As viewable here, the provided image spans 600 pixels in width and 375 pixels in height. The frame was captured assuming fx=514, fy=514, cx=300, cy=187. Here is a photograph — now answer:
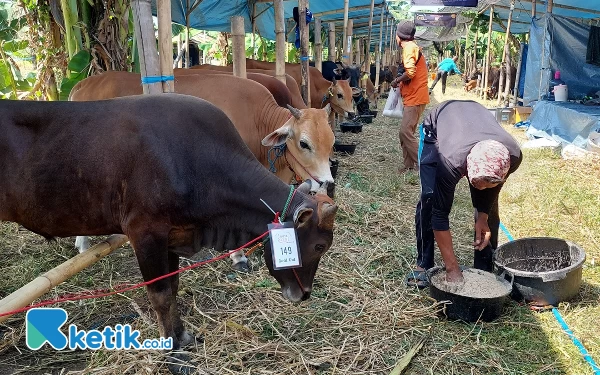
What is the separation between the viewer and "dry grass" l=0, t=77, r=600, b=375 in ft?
10.7

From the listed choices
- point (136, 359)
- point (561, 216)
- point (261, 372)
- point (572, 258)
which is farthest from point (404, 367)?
point (561, 216)

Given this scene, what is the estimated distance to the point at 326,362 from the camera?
10.8 ft

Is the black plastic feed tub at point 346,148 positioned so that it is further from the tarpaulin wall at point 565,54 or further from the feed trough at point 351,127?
the tarpaulin wall at point 565,54

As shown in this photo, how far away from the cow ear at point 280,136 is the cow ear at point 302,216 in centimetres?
188

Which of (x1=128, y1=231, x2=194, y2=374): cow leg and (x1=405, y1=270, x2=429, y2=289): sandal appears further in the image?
(x1=405, y1=270, x2=429, y2=289): sandal

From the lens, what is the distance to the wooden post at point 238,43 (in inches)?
212

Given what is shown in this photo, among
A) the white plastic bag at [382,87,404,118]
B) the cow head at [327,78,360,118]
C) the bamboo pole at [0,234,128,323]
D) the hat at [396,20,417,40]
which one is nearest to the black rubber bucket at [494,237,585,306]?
the bamboo pole at [0,234,128,323]

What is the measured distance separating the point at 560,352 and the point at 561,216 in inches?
117

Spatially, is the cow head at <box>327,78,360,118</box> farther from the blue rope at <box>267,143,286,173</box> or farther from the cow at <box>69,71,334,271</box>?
the blue rope at <box>267,143,286,173</box>

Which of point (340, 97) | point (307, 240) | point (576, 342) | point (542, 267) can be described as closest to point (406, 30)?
point (340, 97)

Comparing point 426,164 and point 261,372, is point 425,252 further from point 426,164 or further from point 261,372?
point 261,372

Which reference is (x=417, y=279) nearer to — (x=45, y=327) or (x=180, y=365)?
(x=180, y=365)

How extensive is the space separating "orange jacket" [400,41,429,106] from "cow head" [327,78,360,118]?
244cm

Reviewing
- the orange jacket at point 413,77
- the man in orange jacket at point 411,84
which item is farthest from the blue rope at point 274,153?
the orange jacket at point 413,77
